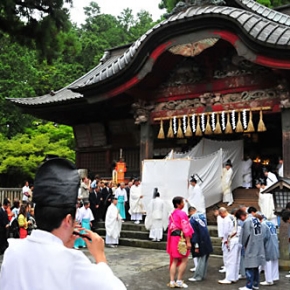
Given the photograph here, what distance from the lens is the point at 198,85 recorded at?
13.5 m

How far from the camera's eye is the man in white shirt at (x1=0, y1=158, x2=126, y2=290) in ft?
4.92

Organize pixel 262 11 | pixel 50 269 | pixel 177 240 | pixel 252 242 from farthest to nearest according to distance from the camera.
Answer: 1. pixel 262 11
2. pixel 177 240
3. pixel 252 242
4. pixel 50 269

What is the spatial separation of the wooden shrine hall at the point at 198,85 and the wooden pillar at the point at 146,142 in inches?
1.4

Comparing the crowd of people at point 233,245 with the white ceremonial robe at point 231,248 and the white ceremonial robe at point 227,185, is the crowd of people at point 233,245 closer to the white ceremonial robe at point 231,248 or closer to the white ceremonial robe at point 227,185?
the white ceremonial robe at point 231,248

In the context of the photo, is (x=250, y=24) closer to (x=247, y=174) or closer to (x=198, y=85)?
(x=198, y=85)

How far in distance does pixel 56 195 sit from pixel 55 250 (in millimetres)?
241

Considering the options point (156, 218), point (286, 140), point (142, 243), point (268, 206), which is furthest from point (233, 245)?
point (286, 140)

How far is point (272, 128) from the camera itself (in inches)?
624

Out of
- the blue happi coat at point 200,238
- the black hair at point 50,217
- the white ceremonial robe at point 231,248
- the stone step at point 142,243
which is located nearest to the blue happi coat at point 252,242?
the white ceremonial robe at point 231,248

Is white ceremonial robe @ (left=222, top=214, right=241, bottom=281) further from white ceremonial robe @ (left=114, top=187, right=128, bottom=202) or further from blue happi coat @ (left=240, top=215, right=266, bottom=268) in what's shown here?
white ceremonial robe @ (left=114, top=187, right=128, bottom=202)

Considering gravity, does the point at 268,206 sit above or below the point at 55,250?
below

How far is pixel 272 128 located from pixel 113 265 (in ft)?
31.2

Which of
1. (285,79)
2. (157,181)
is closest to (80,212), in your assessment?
(157,181)

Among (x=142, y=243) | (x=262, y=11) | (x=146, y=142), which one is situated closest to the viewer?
(x=142, y=243)
